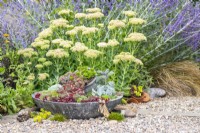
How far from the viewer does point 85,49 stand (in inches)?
241

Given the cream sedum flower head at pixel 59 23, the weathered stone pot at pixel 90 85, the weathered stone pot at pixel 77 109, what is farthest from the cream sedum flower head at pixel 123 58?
the cream sedum flower head at pixel 59 23

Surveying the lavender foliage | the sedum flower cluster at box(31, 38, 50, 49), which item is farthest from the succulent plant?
the lavender foliage

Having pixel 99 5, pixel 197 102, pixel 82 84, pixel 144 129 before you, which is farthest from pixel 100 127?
pixel 99 5

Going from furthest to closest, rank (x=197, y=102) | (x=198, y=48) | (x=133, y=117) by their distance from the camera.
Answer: (x=198, y=48) → (x=197, y=102) → (x=133, y=117)

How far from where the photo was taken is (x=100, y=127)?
522 centimetres

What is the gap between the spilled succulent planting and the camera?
6.22 meters

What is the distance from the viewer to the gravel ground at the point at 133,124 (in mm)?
5105

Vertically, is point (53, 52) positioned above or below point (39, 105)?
above

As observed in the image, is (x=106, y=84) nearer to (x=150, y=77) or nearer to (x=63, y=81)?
Answer: (x=63, y=81)

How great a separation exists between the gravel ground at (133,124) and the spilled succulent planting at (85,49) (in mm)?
705

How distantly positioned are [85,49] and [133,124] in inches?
51.1

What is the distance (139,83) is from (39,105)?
1790 mm

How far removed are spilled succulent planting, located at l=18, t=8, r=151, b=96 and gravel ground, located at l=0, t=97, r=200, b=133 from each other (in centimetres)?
71

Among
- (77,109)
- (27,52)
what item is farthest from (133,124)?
(27,52)
